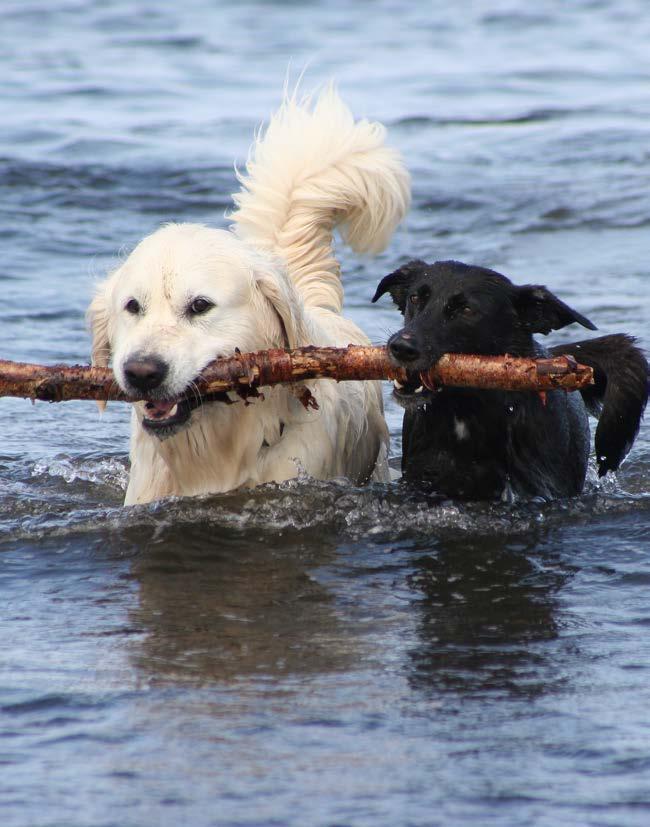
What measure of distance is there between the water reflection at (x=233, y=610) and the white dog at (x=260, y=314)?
34cm

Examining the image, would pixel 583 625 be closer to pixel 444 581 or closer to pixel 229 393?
pixel 444 581

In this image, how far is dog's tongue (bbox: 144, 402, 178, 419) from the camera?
5168 mm

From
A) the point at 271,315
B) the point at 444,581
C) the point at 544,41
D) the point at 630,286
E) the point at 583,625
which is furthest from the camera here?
the point at 544,41

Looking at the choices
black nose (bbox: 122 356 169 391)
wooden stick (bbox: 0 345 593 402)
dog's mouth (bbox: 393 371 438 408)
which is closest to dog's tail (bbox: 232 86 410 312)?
dog's mouth (bbox: 393 371 438 408)

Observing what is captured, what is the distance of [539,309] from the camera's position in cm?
577

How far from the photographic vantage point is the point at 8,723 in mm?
→ 3814

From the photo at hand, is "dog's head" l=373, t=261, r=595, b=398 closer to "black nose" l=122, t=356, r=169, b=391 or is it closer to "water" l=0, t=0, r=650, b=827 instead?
"water" l=0, t=0, r=650, b=827

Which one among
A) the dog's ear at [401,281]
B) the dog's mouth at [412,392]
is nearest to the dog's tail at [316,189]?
the dog's ear at [401,281]

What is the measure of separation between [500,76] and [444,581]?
15583 mm

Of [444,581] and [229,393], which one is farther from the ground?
[229,393]

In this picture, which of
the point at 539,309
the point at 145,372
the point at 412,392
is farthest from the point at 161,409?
the point at 539,309

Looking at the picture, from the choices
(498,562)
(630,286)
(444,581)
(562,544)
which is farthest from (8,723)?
(630,286)

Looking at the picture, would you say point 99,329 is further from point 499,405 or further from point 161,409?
point 499,405

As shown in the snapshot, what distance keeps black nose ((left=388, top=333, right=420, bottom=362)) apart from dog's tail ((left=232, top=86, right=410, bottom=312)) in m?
1.72
